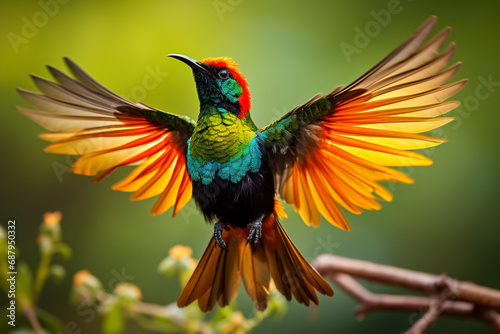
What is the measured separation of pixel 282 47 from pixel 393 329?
1.01 metres

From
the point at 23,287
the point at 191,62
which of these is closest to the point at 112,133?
the point at 191,62

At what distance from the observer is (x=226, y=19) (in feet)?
5.73

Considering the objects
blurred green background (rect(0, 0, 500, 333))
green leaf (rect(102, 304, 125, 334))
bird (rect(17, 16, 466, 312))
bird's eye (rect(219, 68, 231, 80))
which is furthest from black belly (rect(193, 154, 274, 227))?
blurred green background (rect(0, 0, 500, 333))

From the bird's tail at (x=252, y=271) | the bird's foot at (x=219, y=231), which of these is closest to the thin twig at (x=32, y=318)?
the bird's tail at (x=252, y=271)

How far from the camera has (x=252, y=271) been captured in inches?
35.7

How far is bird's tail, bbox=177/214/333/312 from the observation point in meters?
0.86

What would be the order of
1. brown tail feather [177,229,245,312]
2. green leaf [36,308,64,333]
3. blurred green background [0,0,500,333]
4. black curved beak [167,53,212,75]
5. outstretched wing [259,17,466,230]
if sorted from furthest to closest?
blurred green background [0,0,500,333] < green leaf [36,308,64,333] < brown tail feather [177,229,245,312] < black curved beak [167,53,212,75] < outstretched wing [259,17,466,230]

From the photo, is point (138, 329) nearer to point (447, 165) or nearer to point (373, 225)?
point (373, 225)

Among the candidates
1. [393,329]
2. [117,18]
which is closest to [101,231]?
[117,18]

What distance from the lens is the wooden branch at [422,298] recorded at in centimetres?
100

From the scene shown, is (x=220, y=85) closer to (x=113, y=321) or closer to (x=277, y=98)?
(x=113, y=321)

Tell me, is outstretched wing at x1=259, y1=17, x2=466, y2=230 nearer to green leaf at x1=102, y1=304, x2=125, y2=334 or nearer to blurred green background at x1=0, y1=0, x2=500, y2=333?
green leaf at x1=102, y1=304, x2=125, y2=334

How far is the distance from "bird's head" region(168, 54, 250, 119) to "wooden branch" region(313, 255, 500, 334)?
53 centimetres

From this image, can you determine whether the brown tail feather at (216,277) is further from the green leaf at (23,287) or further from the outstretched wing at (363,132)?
the green leaf at (23,287)
